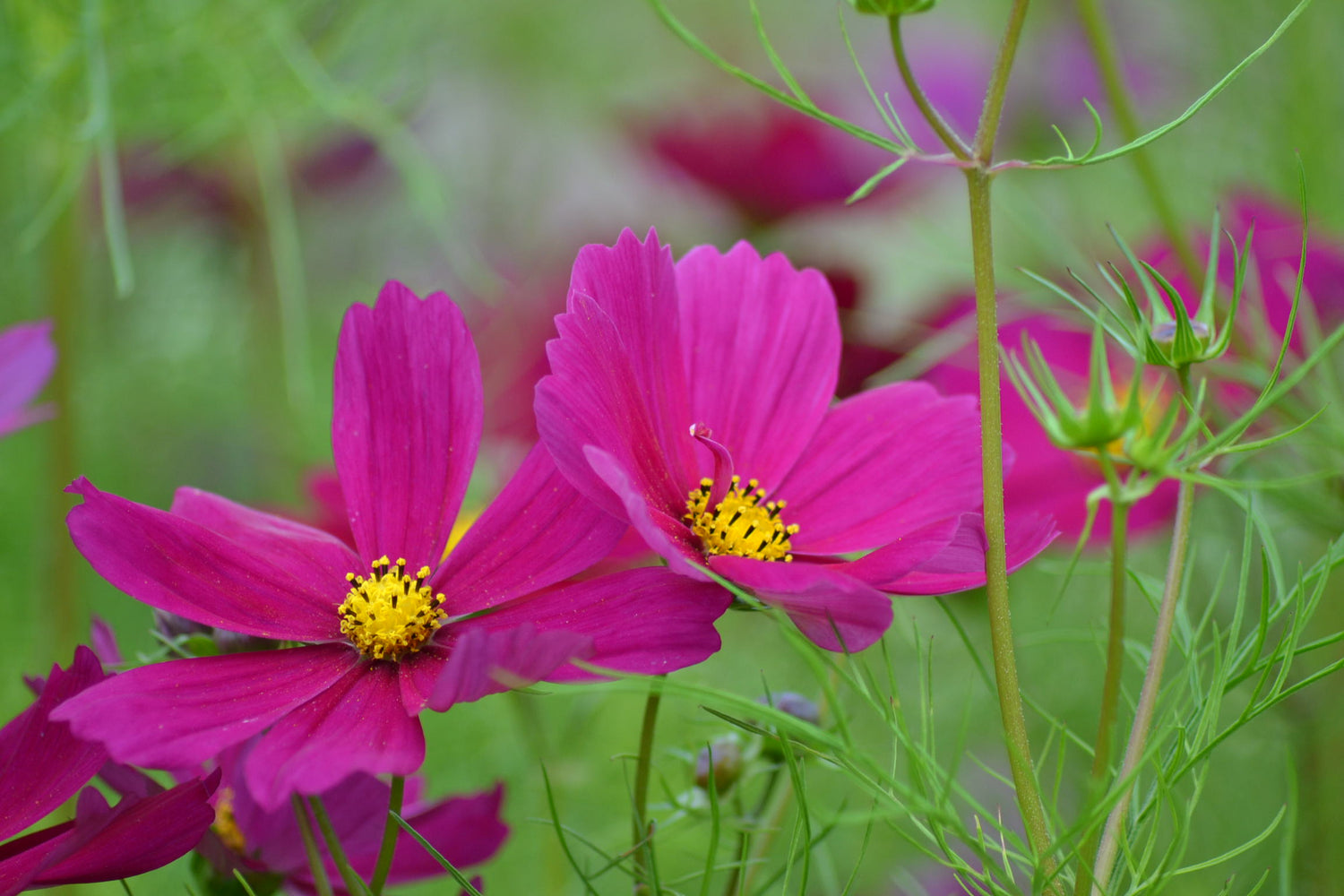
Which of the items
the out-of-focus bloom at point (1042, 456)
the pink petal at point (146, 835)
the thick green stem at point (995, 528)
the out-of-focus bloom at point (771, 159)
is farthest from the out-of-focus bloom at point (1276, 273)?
the pink petal at point (146, 835)

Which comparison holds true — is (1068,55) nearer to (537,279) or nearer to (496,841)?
(537,279)

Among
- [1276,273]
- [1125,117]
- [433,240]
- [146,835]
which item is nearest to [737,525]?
[146,835]

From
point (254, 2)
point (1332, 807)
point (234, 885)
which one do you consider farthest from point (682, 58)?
point (234, 885)

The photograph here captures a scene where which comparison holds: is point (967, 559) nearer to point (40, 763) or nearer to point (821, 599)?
point (821, 599)

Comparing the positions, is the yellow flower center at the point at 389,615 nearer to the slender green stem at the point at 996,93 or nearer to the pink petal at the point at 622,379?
the pink petal at the point at 622,379

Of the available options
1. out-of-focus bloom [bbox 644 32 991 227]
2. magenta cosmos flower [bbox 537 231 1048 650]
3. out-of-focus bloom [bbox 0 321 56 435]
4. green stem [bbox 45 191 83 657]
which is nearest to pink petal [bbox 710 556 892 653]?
magenta cosmos flower [bbox 537 231 1048 650]

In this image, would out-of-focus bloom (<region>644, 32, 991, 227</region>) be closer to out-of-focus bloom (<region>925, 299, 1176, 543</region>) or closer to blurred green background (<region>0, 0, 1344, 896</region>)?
blurred green background (<region>0, 0, 1344, 896</region>)
